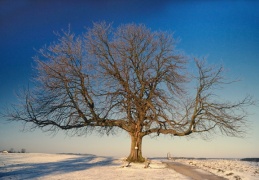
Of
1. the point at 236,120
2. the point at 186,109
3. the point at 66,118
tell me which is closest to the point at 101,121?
the point at 66,118

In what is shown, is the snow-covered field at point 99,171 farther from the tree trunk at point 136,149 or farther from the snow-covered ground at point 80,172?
the tree trunk at point 136,149

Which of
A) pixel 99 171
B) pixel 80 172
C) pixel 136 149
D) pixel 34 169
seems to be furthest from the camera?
pixel 136 149

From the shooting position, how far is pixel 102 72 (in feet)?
96.5

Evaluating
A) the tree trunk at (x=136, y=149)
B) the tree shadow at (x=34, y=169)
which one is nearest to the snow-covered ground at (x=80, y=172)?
the tree shadow at (x=34, y=169)

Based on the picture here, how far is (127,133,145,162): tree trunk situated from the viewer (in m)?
29.9

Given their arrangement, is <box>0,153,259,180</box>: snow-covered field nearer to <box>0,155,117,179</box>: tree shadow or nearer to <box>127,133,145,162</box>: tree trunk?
<box>0,155,117,179</box>: tree shadow

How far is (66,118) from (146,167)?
29.2 ft

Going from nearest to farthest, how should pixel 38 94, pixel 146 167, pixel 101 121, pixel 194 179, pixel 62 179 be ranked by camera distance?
1. pixel 62 179
2. pixel 194 179
3. pixel 146 167
4. pixel 38 94
5. pixel 101 121

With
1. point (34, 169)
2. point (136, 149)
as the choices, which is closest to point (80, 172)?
point (34, 169)

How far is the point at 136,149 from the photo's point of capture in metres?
30.2

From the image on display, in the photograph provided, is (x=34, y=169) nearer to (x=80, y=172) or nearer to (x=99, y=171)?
(x=80, y=172)

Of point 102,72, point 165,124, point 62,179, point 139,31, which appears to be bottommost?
point 62,179

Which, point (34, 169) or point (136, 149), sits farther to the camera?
point (136, 149)

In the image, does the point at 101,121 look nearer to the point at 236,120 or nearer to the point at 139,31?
the point at 139,31
